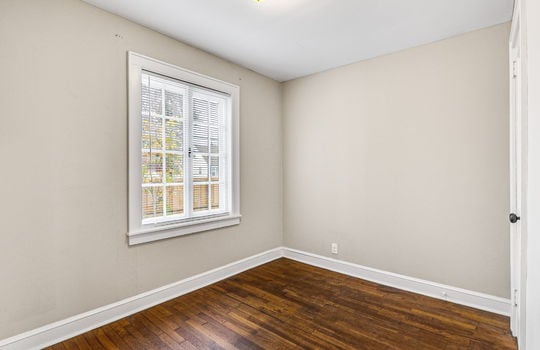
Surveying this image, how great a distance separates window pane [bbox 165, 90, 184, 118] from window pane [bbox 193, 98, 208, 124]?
0.56 ft

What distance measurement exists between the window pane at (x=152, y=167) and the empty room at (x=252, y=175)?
0.04ft

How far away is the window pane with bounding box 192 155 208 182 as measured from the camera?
9.74ft

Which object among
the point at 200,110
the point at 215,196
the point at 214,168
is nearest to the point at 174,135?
the point at 200,110

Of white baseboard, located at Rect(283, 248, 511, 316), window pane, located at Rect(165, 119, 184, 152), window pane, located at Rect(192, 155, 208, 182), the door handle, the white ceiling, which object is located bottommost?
white baseboard, located at Rect(283, 248, 511, 316)

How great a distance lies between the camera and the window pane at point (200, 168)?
117 inches

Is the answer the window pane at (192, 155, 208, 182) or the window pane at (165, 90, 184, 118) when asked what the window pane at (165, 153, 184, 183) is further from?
the window pane at (165, 90, 184, 118)

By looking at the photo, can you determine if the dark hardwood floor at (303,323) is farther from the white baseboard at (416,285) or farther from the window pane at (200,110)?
the window pane at (200,110)

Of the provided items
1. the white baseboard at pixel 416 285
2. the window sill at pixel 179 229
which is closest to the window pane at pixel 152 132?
the window sill at pixel 179 229

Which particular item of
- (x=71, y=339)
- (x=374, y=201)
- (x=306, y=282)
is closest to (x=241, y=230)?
(x=306, y=282)

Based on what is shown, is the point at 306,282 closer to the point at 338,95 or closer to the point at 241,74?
the point at 338,95

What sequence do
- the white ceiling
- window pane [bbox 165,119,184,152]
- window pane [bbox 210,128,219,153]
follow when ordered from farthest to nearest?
window pane [bbox 210,128,219,153], window pane [bbox 165,119,184,152], the white ceiling

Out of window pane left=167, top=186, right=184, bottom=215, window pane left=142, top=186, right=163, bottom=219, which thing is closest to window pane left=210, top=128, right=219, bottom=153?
window pane left=167, top=186, right=184, bottom=215

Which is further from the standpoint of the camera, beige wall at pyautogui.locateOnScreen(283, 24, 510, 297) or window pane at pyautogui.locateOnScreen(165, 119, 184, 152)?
window pane at pyautogui.locateOnScreen(165, 119, 184, 152)

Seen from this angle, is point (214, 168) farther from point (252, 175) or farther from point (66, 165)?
point (66, 165)
